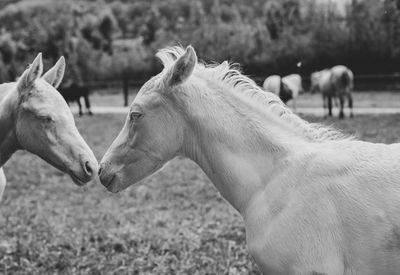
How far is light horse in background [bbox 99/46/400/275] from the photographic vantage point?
8.68ft

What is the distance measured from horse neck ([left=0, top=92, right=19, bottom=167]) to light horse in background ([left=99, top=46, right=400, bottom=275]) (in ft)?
3.21

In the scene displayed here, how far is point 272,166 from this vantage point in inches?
115

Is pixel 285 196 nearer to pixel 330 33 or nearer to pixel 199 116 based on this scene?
pixel 199 116

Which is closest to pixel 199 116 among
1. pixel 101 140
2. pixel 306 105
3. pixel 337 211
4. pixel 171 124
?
pixel 171 124

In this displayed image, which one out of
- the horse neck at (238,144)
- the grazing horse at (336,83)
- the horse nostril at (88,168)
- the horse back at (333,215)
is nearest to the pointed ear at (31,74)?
the horse nostril at (88,168)

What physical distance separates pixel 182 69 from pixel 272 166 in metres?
0.71

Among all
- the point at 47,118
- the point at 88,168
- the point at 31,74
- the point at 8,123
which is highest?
the point at 31,74

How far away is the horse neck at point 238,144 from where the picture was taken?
2.94 meters

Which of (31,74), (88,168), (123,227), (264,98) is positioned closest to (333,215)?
(264,98)

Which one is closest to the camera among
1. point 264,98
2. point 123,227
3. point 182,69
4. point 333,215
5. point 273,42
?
point 333,215

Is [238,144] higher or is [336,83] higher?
[238,144]

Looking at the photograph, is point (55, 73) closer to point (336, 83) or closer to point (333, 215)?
point (333, 215)

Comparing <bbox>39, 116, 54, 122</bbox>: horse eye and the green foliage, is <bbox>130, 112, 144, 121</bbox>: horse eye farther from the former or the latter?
the green foliage

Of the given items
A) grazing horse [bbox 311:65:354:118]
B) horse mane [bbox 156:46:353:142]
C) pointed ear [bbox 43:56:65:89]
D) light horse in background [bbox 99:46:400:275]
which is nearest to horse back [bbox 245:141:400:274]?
light horse in background [bbox 99:46:400:275]
